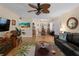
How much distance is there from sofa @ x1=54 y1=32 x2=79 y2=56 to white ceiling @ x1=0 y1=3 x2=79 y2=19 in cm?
37

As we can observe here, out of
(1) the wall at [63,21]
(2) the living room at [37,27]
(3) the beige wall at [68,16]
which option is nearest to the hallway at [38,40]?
(2) the living room at [37,27]

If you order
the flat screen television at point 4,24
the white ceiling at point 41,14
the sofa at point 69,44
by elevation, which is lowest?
the sofa at point 69,44

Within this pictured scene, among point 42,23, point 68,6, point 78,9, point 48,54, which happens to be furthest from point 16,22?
point 78,9

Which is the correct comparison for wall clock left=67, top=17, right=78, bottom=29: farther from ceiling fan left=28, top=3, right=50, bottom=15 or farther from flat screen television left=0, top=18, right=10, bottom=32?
flat screen television left=0, top=18, right=10, bottom=32

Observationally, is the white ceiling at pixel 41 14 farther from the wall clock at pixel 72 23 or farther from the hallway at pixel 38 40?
the hallway at pixel 38 40

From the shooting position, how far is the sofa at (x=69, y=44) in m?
2.04

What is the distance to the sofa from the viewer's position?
2039 millimetres

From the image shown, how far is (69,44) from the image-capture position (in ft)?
6.78

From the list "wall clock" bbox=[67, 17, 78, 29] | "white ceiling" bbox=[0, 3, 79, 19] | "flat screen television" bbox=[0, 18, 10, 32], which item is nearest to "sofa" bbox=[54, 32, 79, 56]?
"wall clock" bbox=[67, 17, 78, 29]

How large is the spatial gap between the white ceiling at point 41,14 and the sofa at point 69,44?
1.20 ft

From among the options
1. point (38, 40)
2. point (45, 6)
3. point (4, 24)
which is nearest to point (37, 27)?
point (38, 40)

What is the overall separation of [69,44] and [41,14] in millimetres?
627

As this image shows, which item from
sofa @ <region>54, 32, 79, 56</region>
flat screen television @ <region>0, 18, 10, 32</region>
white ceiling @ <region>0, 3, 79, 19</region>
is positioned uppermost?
white ceiling @ <region>0, 3, 79, 19</region>

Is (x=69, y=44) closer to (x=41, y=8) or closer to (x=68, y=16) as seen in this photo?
(x=68, y=16)
